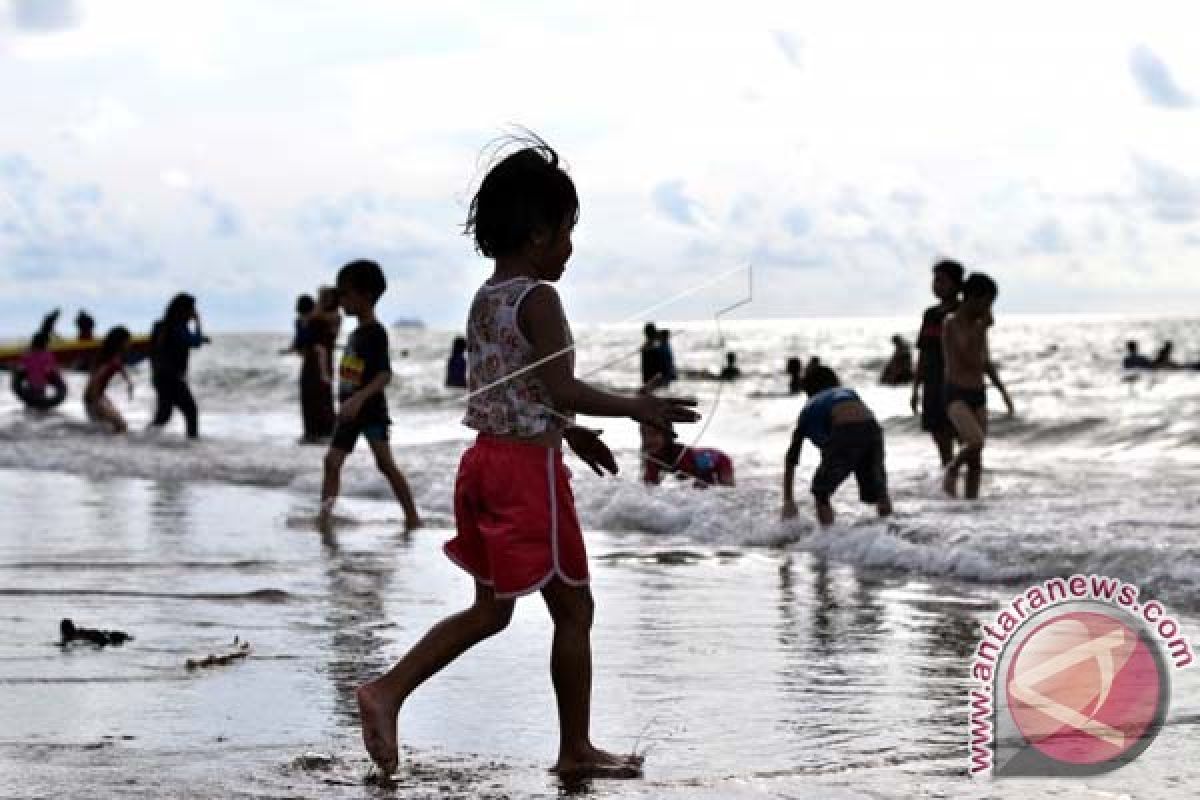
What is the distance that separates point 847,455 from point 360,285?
310 cm

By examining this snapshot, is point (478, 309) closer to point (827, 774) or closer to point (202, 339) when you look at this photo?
point (827, 774)

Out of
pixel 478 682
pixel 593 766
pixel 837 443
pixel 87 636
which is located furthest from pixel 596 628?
pixel 837 443

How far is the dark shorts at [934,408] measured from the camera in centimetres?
1380

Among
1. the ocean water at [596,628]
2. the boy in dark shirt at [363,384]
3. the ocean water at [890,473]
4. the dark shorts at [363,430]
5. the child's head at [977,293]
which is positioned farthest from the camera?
the child's head at [977,293]

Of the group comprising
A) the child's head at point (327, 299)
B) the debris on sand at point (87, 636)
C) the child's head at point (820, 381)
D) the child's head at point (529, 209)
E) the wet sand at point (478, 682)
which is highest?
the child's head at point (327, 299)

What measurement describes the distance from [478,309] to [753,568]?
17.1 ft

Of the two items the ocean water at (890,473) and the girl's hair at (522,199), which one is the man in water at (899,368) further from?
the girl's hair at (522,199)

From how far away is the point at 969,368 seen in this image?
1259cm

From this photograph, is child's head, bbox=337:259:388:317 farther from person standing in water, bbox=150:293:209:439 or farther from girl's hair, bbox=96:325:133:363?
girl's hair, bbox=96:325:133:363

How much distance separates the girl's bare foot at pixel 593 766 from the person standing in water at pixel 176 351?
16.8 metres

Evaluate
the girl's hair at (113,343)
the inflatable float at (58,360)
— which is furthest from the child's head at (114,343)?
the inflatable float at (58,360)

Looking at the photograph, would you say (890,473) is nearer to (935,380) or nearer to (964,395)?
(935,380)

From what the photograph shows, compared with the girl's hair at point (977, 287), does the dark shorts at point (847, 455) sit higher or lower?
lower

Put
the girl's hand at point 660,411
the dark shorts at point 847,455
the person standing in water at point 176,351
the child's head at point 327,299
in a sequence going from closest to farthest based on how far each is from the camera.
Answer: the girl's hand at point 660,411
the dark shorts at point 847,455
the child's head at point 327,299
the person standing in water at point 176,351
